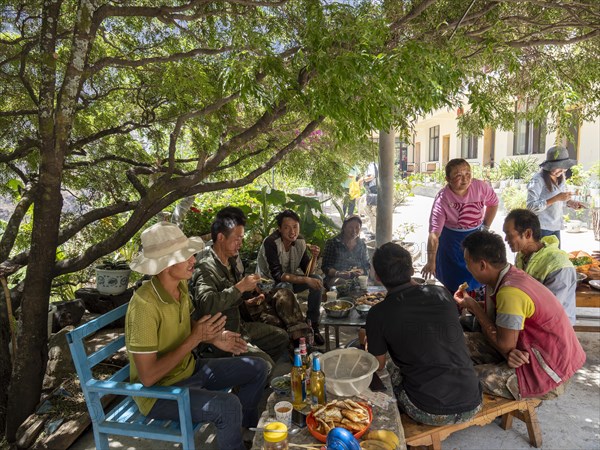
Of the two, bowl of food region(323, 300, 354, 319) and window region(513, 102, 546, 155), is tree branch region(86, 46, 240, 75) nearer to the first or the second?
bowl of food region(323, 300, 354, 319)

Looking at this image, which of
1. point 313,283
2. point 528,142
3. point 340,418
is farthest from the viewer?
point 528,142

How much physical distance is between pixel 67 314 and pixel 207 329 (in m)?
3.63

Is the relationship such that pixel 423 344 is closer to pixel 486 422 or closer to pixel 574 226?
pixel 486 422

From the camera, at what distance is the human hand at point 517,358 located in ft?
8.86

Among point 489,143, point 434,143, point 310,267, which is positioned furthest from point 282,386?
point 434,143

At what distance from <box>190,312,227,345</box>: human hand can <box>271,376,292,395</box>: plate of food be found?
→ 0.47 metres

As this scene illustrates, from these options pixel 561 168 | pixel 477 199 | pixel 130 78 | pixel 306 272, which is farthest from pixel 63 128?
pixel 561 168

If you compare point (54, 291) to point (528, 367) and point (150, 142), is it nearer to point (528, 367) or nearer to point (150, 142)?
point (150, 142)

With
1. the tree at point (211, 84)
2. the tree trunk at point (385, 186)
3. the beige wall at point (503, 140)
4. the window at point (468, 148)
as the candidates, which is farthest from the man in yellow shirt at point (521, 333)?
the window at point (468, 148)

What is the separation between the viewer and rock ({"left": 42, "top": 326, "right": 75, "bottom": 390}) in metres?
3.94

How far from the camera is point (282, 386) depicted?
2.51m

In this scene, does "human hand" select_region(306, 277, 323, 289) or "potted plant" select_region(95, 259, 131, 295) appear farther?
"potted plant" select_region(95, 259, 131, 295)

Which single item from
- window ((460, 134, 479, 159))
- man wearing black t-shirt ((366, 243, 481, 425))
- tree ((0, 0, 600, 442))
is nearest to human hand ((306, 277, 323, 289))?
tree ((0, 0, 600, 442))

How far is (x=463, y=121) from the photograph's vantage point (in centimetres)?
646
